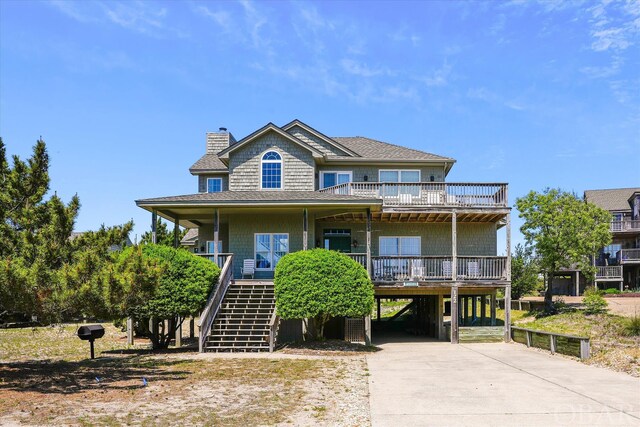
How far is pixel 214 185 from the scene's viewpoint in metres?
26.9

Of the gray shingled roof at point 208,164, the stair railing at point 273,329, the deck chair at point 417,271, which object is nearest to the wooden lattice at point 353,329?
the stair railing at point 273,329

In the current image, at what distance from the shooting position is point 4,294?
1040 cm

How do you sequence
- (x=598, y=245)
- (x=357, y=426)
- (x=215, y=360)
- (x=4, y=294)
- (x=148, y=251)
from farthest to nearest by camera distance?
(x=598, y=245), (x=148, y=251), (x=215, y=360), (x=4, y=294), (x=357, y=426)

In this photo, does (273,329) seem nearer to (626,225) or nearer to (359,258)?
(359,258)

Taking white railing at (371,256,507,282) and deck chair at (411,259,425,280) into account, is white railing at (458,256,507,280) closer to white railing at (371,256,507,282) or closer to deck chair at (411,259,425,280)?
white railing at (371,256,507,282)

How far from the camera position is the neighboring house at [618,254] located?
4288 cm

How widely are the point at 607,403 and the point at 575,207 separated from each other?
23.8 meters

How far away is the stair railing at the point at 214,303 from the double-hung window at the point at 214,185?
7.06 m

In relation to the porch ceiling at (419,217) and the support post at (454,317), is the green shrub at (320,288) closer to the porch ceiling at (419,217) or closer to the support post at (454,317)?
the support post at (454,317)

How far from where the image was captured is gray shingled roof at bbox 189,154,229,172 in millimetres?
26500

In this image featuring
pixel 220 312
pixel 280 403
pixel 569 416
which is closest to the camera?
pixel 569 416

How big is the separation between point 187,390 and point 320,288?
731 centimetres

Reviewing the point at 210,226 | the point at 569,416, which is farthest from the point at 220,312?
the point at 569,416

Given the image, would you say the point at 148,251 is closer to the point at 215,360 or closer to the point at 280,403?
the point at 215,360
